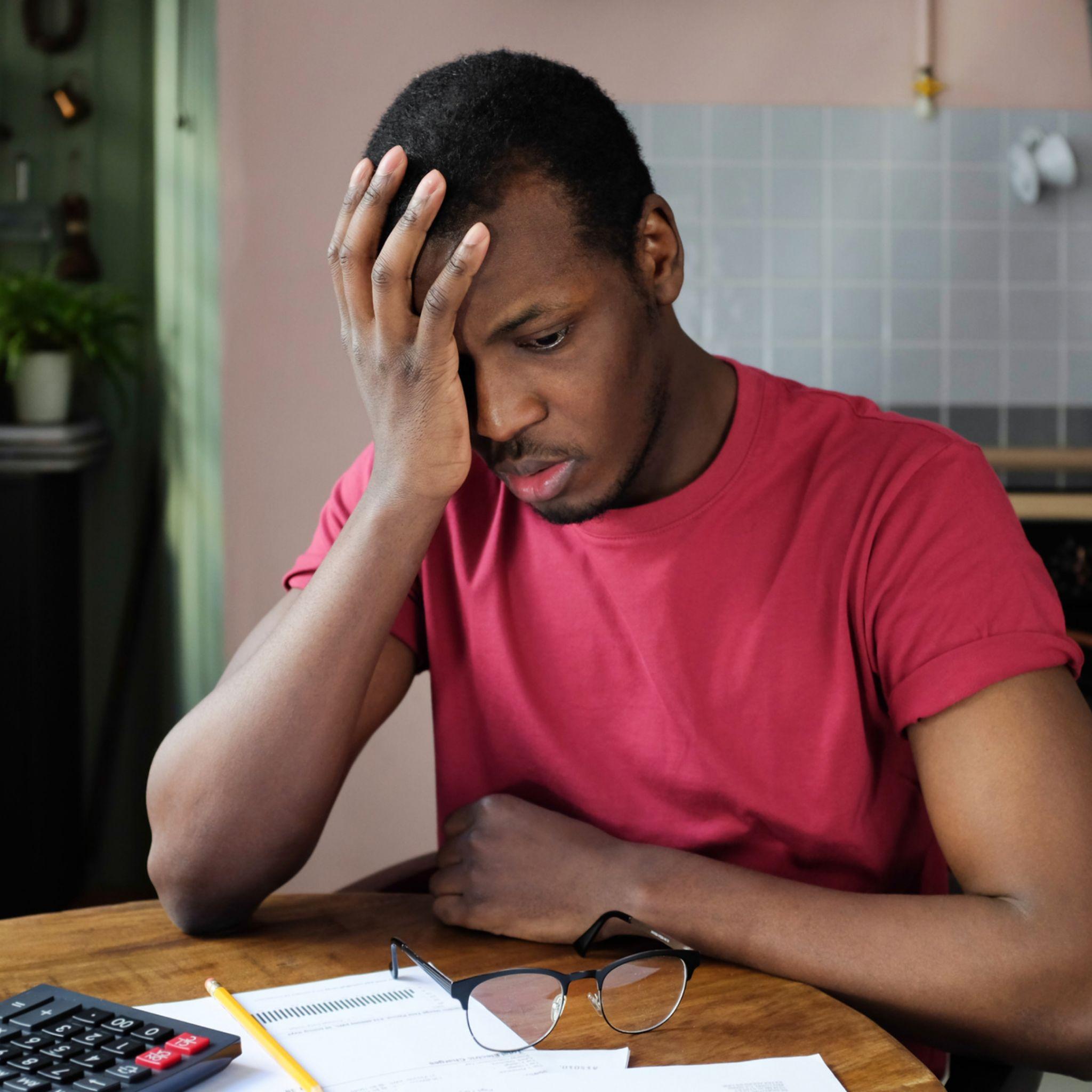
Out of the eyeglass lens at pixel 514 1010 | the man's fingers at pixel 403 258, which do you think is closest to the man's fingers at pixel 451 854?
the eyeglass lens at pixel 514 1010

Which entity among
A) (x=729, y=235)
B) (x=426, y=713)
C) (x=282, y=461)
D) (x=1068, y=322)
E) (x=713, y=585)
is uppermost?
(x=729, y=235)

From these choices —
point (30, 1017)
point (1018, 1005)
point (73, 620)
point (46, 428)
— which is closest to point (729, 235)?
point (46, 428)

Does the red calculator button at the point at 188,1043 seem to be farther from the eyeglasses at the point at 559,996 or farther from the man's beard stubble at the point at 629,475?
the man's beard stubble at the point at 629,475

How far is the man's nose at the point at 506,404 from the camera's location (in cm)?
98

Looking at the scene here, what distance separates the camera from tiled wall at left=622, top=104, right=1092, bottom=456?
2.55 meters

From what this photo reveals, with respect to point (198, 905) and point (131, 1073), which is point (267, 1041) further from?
point (198, 905)

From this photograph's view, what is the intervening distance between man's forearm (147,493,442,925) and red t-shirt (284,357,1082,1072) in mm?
155

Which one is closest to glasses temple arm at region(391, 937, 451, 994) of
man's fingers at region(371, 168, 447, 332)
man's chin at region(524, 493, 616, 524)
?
man's chin at region(524, 493, 616, 524)

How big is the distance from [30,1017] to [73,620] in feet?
6.93

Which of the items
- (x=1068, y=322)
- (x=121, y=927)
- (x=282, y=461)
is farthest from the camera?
(x=1068, y=322)

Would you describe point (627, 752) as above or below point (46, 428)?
below

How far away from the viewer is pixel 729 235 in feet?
8.43

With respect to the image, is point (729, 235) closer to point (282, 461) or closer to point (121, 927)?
point (282, 461)

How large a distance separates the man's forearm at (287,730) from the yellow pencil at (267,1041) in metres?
0.16
